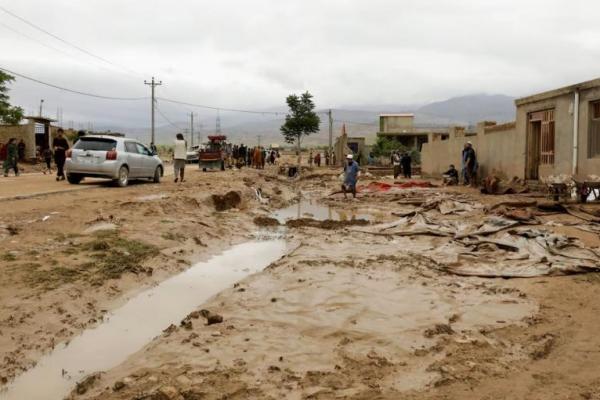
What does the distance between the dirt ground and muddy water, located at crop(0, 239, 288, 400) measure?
0.45 ft

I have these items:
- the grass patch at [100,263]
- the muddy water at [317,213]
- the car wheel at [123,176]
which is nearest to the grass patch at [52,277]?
the grass patch at [100,263]

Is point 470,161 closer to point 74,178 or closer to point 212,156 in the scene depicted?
point 74,178

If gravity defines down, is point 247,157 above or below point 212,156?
above

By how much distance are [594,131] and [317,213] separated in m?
7.73

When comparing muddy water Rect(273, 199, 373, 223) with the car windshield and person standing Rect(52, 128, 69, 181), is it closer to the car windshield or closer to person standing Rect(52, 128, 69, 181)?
the car windshield

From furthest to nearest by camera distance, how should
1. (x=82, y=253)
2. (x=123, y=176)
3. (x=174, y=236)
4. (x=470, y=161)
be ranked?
(x=470, y=161)
(x=123, y=176)
(x=174, y=236)
(x=82, y=253)

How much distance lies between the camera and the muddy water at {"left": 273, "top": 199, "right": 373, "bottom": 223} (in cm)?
1447

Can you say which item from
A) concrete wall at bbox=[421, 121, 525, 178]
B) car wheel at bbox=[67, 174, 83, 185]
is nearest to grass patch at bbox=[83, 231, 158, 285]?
car wheel at bbox=[67, 174, 83, 185]

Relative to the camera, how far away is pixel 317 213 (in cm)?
1579

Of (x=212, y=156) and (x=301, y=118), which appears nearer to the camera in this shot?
(x=212, y=156)

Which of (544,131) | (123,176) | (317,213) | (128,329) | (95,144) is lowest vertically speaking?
(128,329)

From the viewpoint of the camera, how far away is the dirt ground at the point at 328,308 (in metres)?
3.77

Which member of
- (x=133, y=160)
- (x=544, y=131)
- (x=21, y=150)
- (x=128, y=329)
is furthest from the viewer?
(x=21, y=150)

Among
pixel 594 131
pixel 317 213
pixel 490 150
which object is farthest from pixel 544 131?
pixel 317 213
